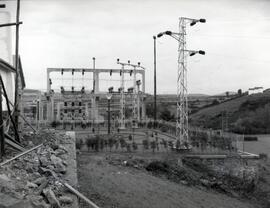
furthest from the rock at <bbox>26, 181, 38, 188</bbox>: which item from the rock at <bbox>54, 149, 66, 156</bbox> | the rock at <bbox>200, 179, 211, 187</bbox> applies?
the rock at <bbox>200, 179, 211, 187</bbox>

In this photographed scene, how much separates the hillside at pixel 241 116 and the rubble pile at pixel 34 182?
92.6 ft

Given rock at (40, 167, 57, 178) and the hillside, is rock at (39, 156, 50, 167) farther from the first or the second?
the hillside

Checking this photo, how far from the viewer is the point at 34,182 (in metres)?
6.30

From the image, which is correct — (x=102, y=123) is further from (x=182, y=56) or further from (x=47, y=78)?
(x=182, y=56)

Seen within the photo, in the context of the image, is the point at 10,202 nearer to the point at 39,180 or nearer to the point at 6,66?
the point at 39,180

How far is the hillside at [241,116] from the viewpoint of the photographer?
38.4 m

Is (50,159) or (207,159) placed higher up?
(50,159)

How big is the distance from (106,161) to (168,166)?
8.50ft

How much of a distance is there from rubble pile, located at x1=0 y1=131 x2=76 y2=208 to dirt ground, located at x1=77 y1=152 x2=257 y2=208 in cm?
103

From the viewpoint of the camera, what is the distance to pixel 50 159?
847 cm

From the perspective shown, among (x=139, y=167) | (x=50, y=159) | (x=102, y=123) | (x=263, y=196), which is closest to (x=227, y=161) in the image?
(x=263, y=196)

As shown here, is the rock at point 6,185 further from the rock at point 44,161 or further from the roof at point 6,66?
the roof at point 6,66

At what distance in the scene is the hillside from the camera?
126 feet

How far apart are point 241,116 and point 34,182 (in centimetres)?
4708
